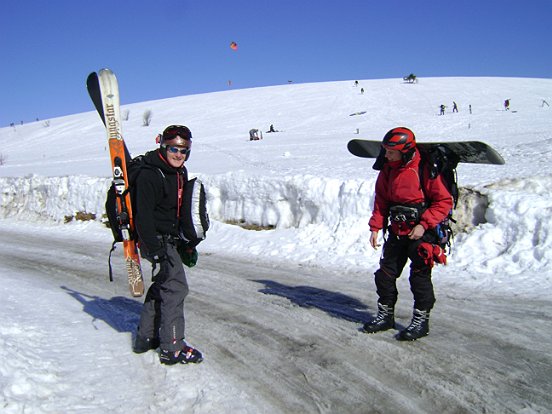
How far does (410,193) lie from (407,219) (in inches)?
9.9

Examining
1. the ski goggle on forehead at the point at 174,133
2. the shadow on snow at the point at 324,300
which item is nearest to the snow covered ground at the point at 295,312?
the shadow on snow at the point at 324,300

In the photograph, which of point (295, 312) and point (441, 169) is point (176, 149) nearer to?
point (441, 169)

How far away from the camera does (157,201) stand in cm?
411

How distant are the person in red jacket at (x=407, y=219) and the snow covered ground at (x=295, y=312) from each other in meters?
0.29

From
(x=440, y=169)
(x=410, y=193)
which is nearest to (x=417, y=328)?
(x=410, y=193)

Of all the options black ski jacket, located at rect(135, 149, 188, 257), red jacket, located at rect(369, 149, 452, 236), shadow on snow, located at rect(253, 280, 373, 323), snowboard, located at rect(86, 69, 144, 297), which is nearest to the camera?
black ski jacket, located at rect(135, 149, 188, 257)

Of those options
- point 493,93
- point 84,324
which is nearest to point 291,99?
point 493,93

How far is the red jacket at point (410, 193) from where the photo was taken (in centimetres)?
442

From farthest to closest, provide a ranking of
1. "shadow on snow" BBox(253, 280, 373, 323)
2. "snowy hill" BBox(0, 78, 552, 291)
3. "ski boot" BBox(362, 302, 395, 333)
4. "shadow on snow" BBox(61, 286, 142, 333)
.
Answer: "snowy hill" BBox(0, 78, 552, 291), "shadow on snow" BBox(253, 280, 373, 323), "shadow on snow" BBox(61, 286, 142, 333), "ski boot" BBox(362, 302, 395, 333)

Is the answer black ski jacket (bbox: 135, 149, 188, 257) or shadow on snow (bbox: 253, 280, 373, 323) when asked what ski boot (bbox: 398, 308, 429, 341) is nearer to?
shadow on snow (bbox: 253, 280, 373, 323)

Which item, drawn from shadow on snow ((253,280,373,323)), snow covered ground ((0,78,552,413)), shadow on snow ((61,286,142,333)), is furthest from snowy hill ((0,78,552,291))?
shadow on snow ((61,286,142,333))

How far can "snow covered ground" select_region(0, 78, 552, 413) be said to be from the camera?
357 centimetres

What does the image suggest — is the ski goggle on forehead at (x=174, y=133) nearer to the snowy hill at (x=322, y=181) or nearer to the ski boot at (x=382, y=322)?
→ the ski boot at (x=382, y=322)

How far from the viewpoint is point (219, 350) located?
15.0ft
